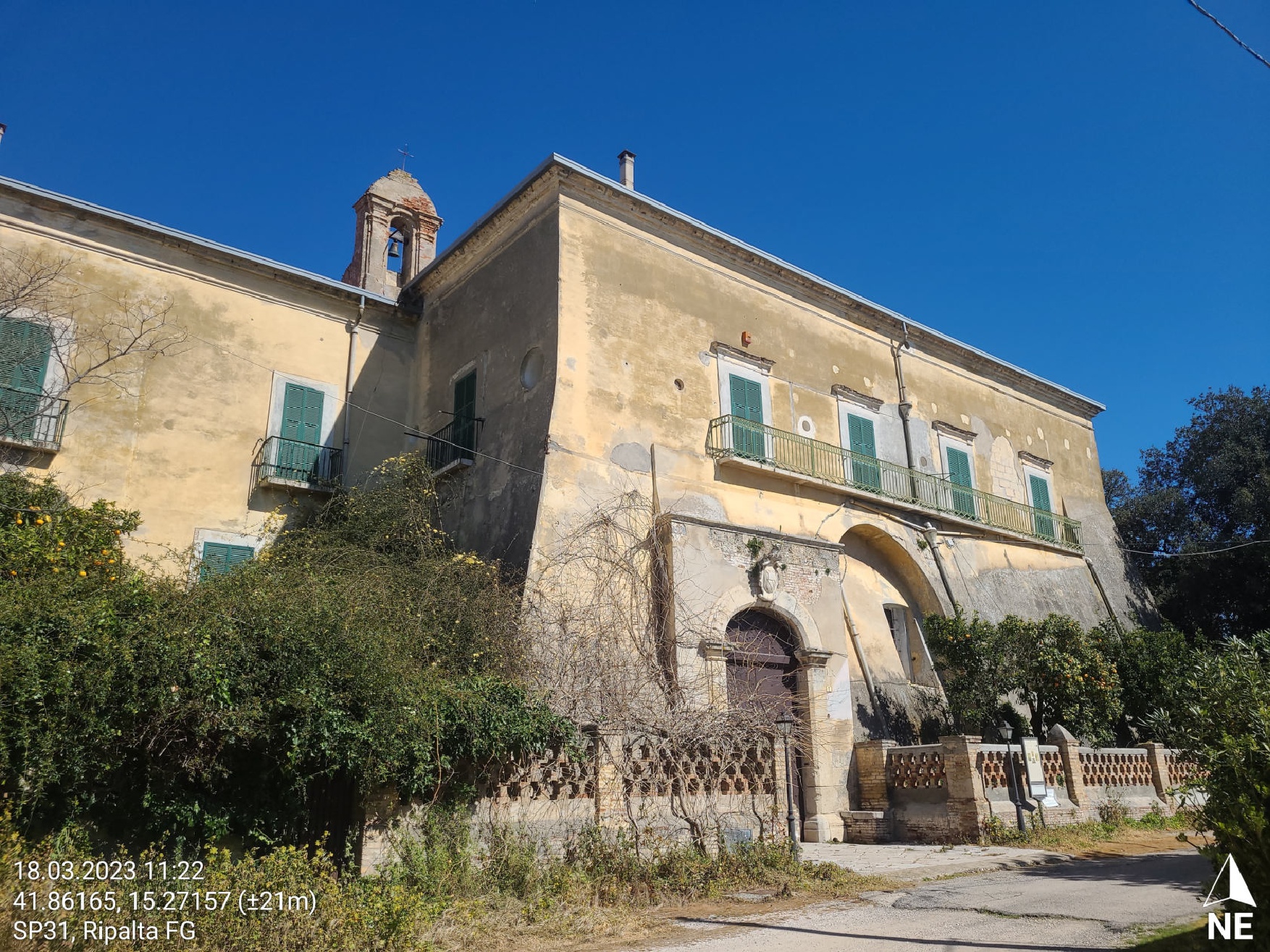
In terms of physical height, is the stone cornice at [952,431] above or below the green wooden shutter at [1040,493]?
above

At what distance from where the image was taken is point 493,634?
12812mm

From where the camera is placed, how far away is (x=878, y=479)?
19297 millimetres

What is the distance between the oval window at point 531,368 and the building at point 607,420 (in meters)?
0.04

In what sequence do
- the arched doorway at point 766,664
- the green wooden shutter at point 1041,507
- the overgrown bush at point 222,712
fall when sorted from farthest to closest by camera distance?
the green wooden shutter at point 1041,507, the arched doorway at point 766,664, the overgrown bush at point 222,712

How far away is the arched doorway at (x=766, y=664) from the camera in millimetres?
14688

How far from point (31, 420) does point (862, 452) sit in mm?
14612

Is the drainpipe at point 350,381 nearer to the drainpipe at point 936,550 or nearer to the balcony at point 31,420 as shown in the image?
the balcony at point 31,420

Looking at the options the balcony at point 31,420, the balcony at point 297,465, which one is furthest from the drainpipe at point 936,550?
the balcony at point 31,420

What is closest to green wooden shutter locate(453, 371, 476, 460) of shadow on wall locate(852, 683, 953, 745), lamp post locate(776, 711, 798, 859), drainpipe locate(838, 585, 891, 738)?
drainpipe locate(838, 585, 891, 738)

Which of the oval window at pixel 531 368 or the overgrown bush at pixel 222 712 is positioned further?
the oval window at pixel 531 368

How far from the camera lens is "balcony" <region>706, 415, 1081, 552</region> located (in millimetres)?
16797

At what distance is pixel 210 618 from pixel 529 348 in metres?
8.69

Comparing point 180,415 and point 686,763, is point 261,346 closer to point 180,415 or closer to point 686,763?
point 180,415

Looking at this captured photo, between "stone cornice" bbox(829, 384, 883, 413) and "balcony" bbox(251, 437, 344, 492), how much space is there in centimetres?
979
